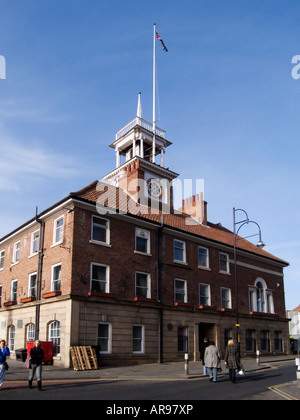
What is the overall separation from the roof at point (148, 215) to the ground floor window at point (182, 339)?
7195mm

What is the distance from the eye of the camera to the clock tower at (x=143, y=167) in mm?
36719

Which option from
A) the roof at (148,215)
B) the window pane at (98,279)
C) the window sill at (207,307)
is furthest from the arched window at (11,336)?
the window sill at (207,307)

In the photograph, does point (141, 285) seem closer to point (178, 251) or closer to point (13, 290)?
point (178, 251)

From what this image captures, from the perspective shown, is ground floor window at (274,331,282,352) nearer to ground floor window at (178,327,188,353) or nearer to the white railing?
ground floor window at (178,327,188,353)

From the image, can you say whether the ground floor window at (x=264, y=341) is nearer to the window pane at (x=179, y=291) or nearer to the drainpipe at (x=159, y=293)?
the window pane at (x=179, y=291)

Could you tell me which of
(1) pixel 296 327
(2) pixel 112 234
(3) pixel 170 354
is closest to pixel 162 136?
(2) pixel 112 234

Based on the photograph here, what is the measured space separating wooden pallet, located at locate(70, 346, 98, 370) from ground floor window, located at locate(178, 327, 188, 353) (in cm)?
832

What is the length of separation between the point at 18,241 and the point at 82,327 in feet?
35.9

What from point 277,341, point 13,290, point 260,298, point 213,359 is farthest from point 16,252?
point 277,341

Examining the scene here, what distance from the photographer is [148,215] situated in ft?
98.0

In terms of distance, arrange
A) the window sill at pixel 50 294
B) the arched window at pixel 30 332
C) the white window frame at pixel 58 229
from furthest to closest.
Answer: the arched window at pixel 30 332
the white window frame at pixel 58 229
the window sill at pixel 50 294

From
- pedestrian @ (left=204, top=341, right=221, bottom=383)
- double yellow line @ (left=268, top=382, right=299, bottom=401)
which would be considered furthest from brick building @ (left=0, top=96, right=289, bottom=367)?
double yellow line @ (left=268, top=382, right=299, bottom=401)

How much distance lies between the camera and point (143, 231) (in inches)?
1096

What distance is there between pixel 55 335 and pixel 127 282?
17.7 feet
